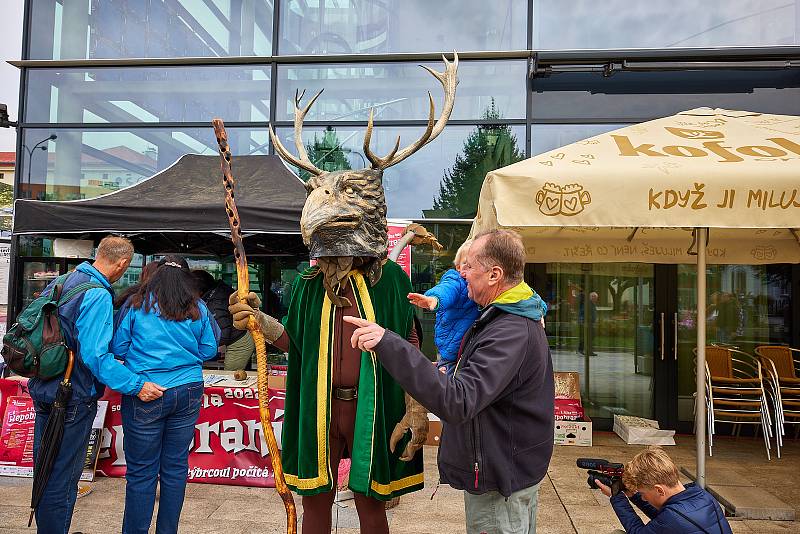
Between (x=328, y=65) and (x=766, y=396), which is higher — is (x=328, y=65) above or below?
above

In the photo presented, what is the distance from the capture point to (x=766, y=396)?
5.73 meters

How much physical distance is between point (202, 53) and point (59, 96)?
1.83 meters

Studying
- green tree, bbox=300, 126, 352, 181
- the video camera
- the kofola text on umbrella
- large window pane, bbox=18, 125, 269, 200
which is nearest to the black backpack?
the video camera

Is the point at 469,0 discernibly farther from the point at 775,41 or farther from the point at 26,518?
the point at 26,518

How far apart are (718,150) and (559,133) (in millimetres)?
3330

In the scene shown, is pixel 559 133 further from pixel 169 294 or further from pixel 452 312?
pixel 169 294

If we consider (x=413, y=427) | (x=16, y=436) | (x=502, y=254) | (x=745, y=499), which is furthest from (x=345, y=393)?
(x=16, y=436)

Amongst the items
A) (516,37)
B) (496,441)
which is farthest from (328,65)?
(496,441)

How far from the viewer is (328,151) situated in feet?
22.1

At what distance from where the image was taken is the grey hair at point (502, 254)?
1791 millimetres

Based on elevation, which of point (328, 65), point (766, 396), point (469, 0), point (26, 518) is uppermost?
point (469, 0)

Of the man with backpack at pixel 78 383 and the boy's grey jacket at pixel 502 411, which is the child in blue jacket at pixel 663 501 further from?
the man with backpack at pixel 78 383

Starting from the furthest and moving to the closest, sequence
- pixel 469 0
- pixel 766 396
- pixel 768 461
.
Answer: pixel 469 0
pixel 766 396
pixel 768 461

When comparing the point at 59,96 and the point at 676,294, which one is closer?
the point at 676,294
